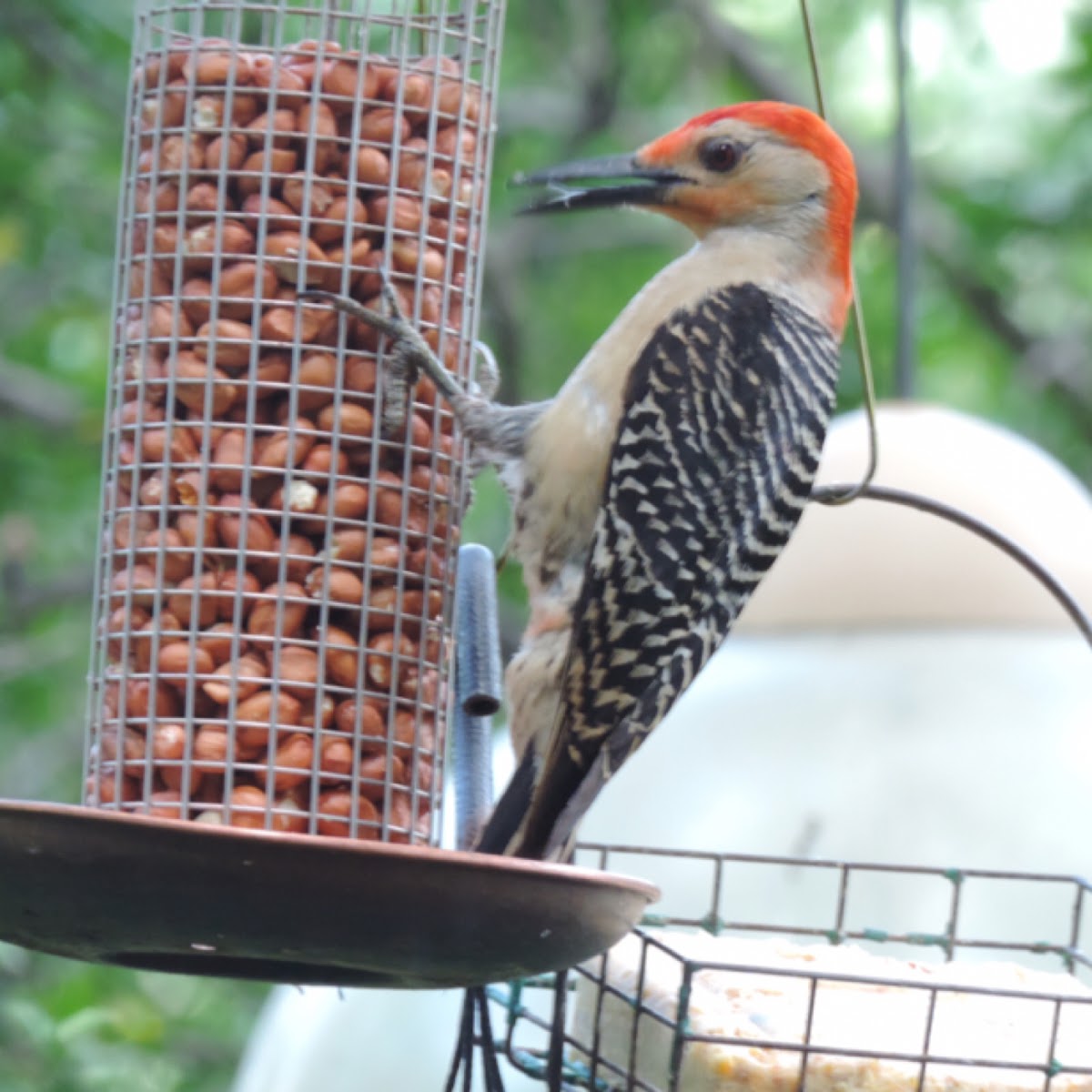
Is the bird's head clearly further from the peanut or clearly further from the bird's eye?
the peanut

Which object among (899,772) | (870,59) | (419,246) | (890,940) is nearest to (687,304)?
(419,246)

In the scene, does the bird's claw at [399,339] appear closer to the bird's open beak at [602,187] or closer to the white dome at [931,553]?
the bird's open beak at [602,187]

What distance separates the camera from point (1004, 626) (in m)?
3.63

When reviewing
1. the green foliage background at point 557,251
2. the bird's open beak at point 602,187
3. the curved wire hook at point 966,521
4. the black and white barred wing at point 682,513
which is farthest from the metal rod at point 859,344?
the green foliage background at point 557,251

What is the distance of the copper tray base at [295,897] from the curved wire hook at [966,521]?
2.85 ft

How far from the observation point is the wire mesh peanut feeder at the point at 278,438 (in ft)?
9.61

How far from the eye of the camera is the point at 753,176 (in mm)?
3592

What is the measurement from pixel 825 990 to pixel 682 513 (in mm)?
778

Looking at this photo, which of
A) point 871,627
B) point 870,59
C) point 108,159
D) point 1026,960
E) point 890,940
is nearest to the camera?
point 890,940

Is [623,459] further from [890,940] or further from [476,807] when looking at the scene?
[890,940]

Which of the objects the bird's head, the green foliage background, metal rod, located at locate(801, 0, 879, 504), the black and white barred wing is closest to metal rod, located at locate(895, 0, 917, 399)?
the bird's head

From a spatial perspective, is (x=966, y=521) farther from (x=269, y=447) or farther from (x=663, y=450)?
(x=269, y=447)

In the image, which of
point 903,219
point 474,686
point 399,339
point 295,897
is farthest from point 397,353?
point 903,219

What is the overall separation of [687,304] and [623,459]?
337mm
